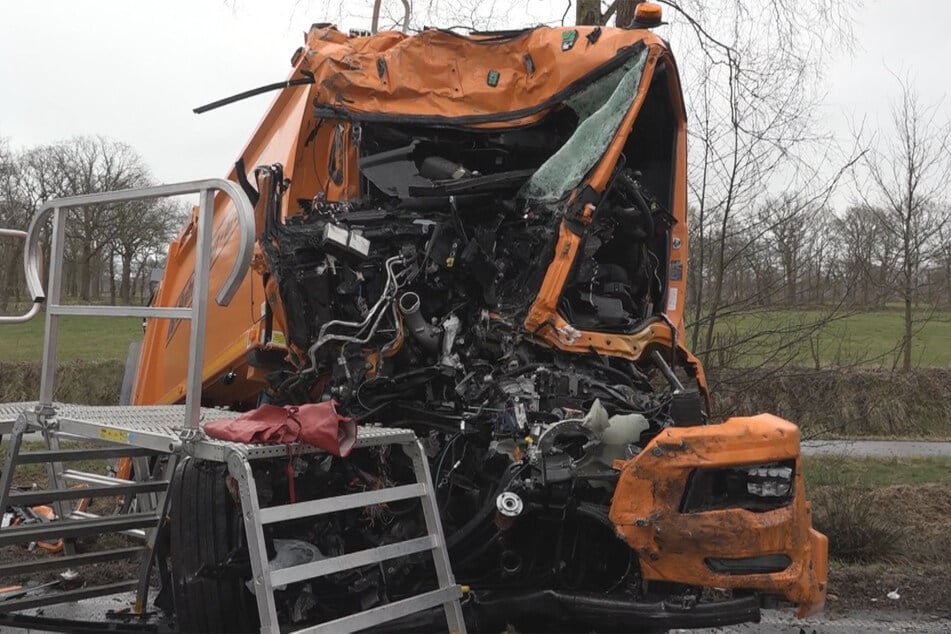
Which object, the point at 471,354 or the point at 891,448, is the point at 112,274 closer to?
the point at 891,448

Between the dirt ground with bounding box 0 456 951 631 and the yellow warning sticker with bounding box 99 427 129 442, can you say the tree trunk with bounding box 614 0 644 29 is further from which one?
the yellow warning sticker with bounding box 99 427 129 442

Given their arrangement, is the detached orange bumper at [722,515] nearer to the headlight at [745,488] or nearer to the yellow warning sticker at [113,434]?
the headlight at [745,488]

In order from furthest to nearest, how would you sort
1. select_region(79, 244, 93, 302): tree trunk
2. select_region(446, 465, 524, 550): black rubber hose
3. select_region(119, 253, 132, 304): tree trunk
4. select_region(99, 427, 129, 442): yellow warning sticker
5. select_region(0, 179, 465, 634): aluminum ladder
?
select_region(119, 253, 132, 304): tree trunk, select_region(79, 244, 93, 302): tree trunk, select_region(446, 465, 524, 550): black rubber hose, select_region(99, 427, 129, 442): yellow warning sticker, select_region(0, 179, 465, 634): aluminum ladder

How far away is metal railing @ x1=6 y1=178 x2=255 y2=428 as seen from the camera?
3.04 m

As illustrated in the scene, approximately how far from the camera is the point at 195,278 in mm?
3201

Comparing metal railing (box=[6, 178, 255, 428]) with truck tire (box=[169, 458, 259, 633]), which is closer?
metal railing (box=[6, 178, 255, 428])

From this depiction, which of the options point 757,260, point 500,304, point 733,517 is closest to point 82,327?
point 757,260

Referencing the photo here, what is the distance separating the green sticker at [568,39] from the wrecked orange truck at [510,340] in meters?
0.02

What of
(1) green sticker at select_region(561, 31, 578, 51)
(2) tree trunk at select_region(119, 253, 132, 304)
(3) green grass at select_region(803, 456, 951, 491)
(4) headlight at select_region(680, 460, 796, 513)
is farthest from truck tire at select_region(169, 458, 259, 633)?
(2) tree trunk at select_region(119, 253, 132, 304)

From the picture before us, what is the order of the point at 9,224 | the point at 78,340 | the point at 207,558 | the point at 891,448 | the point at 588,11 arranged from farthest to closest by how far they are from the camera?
the point at 9,224 → the point at 78,340 → the point at 891,448 → the point at 588,11 → the point at 207,558

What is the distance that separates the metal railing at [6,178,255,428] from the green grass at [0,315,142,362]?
10804 millimetres

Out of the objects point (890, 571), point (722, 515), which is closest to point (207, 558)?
point (722, 515)

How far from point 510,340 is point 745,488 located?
127 cm

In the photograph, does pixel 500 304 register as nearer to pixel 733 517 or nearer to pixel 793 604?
pixel 733 517
